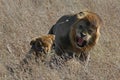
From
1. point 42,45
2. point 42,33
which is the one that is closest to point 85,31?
point 42,45

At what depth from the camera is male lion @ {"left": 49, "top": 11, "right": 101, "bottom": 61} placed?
20.2 feet

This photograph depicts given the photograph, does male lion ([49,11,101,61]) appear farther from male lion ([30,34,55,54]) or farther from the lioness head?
male lion ([30,34,55,54])

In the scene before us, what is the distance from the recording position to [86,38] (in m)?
6.06

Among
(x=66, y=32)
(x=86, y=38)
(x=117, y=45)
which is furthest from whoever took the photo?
(x=117, y=45)

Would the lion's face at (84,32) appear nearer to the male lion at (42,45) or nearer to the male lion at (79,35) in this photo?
the male lion at (79,35)

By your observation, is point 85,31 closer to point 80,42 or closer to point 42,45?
point 80,42

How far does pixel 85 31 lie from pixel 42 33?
1.45 m

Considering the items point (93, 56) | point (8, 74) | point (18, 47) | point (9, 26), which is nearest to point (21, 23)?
point (9, 26)

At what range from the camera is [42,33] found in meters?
7.46

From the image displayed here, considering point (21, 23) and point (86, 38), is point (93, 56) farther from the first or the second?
point (21, 23)

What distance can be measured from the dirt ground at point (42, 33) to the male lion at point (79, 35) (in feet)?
0.79

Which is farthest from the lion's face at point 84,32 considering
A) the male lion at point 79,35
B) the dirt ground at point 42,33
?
the dirt ground at point 42,33

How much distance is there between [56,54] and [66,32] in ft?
1.59

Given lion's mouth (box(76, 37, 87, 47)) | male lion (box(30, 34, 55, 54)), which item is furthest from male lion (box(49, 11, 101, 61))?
male lion (box(30, 34, 55, 54))
